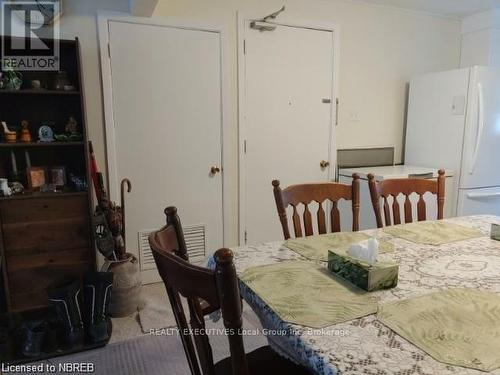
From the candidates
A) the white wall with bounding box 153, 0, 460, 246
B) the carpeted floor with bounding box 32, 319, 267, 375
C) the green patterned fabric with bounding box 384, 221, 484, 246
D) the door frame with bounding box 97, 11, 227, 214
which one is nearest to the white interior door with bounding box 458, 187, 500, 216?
the white wall with bounding box 153, 0, 460, 246

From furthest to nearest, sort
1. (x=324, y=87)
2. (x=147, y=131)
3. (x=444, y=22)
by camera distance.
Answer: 1. (x=444, y=22)
2. (x=324, y=87)
3. (x=147, y=131)

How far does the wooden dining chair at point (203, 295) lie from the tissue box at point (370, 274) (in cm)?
34

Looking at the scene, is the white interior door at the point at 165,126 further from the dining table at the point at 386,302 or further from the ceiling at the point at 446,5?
the ceiling at the point at 446,5

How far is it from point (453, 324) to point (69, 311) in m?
1.89

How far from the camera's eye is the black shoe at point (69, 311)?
1941 mm

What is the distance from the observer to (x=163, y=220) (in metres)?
2.80

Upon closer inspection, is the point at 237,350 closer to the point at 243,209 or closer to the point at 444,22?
the point at 243,209

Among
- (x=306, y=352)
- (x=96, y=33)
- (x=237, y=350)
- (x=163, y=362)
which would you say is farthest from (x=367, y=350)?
(x=96, y=33)

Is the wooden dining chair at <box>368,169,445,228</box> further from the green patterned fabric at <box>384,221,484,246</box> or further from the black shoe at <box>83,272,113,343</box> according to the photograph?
the black shoe at <box>83,272,113,343</box>

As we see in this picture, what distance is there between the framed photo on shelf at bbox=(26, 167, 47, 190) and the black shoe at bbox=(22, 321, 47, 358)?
0.84 m

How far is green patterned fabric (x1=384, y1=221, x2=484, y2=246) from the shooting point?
4.95ft

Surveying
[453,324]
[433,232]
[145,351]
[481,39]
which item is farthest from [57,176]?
[481,39]

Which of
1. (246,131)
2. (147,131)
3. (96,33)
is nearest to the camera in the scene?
(96,33)

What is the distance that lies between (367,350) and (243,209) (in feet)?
7.57
